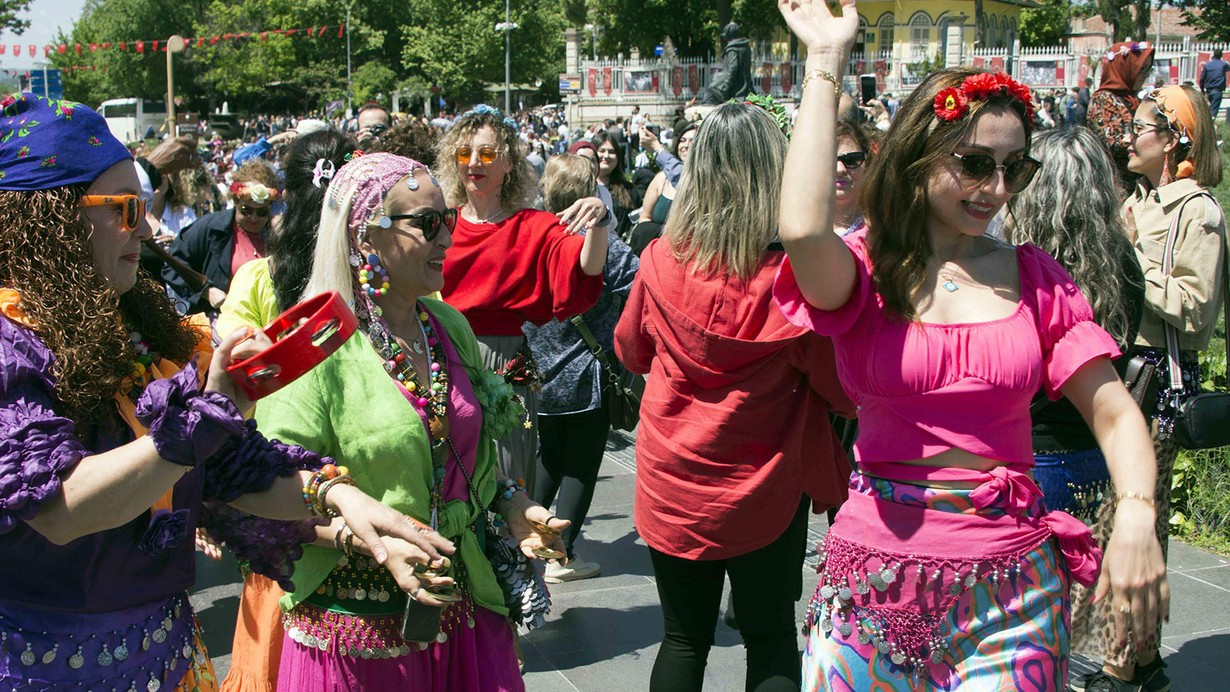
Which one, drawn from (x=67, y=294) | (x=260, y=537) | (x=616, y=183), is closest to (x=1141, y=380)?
(x=260, y=537)

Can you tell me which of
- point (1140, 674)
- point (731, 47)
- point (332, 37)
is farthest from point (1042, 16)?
point (1140, 674)

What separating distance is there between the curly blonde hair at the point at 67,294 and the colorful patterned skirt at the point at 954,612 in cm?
162

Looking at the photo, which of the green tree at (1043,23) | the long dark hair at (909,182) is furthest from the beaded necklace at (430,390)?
the green tree at (1043,23)

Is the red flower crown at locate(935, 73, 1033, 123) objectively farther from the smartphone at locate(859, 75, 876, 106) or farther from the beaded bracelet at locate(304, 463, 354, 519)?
the smartphone at locate(859, 75, 876, 106)

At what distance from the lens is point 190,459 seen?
1.88 metres

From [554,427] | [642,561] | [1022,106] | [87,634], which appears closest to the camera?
[87,634]

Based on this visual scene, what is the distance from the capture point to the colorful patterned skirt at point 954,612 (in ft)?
8.38

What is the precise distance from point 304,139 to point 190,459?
2.22 m

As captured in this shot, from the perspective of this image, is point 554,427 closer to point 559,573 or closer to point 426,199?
point 559,573

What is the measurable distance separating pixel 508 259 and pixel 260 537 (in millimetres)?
2454

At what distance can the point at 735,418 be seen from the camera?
340 cm

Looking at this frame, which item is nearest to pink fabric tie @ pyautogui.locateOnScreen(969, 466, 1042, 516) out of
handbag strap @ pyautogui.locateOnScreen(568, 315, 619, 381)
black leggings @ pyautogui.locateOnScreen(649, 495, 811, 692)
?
black leggings @ pyautogui.locateOnScreen(649, 495, 811, 692)

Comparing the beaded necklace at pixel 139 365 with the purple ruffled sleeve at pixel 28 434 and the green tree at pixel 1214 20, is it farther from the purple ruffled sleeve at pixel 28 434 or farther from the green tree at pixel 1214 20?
the green tree at pixel 1214 20

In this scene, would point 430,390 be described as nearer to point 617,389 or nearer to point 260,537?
point 260,537
